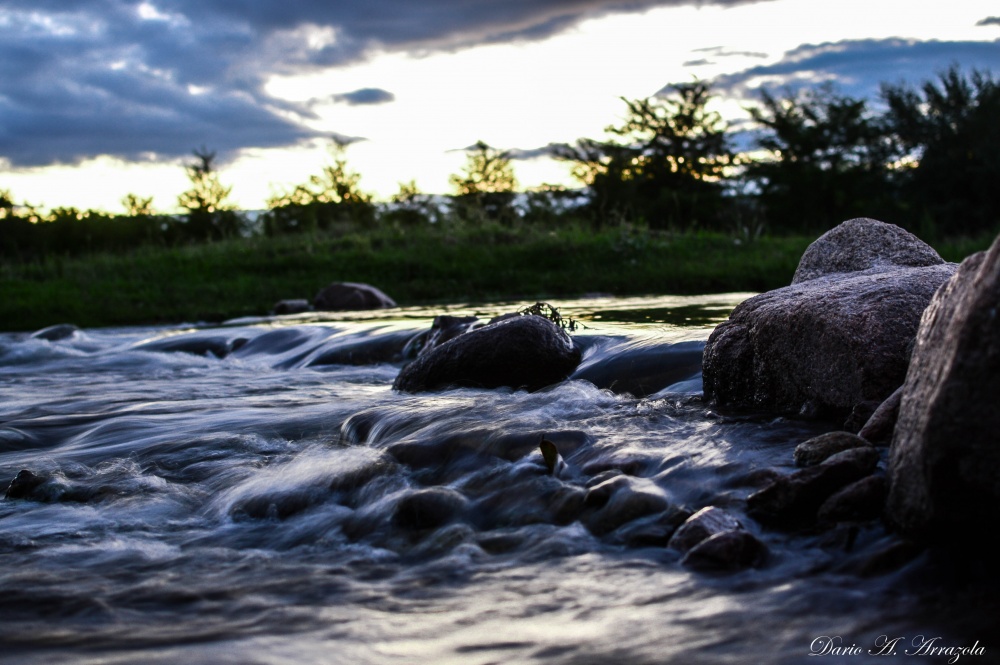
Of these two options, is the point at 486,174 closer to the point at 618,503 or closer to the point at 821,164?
the point at 821,164

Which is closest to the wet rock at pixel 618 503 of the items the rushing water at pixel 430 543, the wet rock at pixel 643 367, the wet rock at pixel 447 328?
the rushing water at pixel 430 543

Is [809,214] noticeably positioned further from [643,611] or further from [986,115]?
[643,611]

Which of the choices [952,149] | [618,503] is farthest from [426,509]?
[952,149]

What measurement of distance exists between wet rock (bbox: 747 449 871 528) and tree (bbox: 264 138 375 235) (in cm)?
2296

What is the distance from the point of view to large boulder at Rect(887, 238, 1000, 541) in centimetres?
253

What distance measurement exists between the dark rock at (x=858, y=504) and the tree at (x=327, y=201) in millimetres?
23123

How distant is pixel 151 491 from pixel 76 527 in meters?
0.55

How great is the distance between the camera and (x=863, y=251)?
5.81 m

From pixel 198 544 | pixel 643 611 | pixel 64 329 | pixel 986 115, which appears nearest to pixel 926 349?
pixel 643 611

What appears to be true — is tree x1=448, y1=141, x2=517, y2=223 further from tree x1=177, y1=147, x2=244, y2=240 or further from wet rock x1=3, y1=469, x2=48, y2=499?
wet rock x1=3, y1=469, x2=48, y2=499

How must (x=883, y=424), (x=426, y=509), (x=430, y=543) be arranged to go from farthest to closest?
(x=883, y=424), (x=426, y=509), (x=430, y=543)

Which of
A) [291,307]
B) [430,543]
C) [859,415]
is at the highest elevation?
[291,307]

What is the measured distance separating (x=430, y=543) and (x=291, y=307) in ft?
38.1

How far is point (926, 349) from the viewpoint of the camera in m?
2.97
